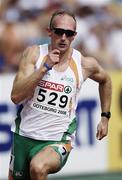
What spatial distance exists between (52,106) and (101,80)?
712mm

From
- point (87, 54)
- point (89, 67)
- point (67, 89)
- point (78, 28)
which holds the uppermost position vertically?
point (78, 28)

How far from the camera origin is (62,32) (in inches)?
247

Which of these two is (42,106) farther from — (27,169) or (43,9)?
(43,9)

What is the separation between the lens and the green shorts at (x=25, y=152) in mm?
6492

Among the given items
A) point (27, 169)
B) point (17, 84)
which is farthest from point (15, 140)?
point (17, 84)

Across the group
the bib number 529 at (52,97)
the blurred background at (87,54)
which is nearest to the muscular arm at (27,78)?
the bib number 529 at (52,97)

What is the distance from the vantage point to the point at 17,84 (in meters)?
6.14

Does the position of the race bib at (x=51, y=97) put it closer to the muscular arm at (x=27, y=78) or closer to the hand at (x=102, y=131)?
the muscular arm at (x=27, y=78)

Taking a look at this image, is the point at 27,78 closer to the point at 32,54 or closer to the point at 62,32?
the point at 32,54

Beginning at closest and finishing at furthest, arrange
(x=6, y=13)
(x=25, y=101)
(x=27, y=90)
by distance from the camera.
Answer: (x=27, y=90), (x=25, y=101), (x=6, y=13)

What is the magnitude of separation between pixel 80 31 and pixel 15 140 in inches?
148

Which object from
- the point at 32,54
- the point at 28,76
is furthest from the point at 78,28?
the point at 28,76

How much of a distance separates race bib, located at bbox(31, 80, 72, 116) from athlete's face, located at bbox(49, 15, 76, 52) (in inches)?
13.0

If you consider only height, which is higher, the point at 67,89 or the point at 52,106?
the point at 67,89
